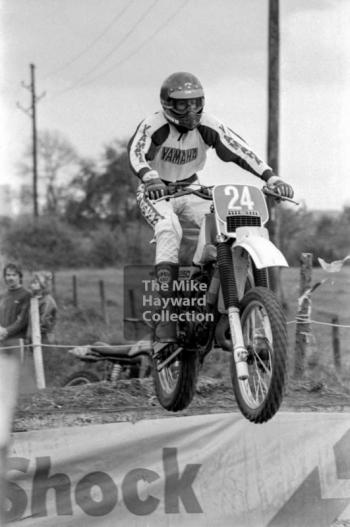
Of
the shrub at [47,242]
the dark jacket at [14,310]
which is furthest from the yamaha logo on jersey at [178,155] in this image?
the shrub at [47,242]

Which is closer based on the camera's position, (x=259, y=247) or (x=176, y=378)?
(x=259, y=247)

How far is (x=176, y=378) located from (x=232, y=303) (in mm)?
1061

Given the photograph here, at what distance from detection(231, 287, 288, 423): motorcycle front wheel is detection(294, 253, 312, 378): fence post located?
273cm

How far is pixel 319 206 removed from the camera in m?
6.06

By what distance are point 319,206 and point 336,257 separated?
517 millimetres

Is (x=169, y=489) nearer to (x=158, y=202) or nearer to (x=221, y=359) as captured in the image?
(x=158, y=202)

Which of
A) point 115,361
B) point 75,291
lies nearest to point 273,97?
point 115,361

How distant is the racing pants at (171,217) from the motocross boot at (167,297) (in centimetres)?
5

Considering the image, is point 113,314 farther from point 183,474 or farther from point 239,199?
point 239,199

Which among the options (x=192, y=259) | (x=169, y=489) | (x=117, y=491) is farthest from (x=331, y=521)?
(x=192, y=259)

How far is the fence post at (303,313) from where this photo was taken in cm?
678

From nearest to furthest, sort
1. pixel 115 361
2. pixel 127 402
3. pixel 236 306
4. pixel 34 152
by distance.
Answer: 1. pixel 236 306
2. pixel 127 402
3. pixel 115 361
4. pixel 34 152

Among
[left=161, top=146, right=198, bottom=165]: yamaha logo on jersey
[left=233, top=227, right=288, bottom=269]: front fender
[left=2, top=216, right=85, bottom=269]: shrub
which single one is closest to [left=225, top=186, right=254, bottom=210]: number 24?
[left=233, top=227, right=288, bottom=269]: front fender

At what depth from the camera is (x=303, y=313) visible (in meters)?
6.81
